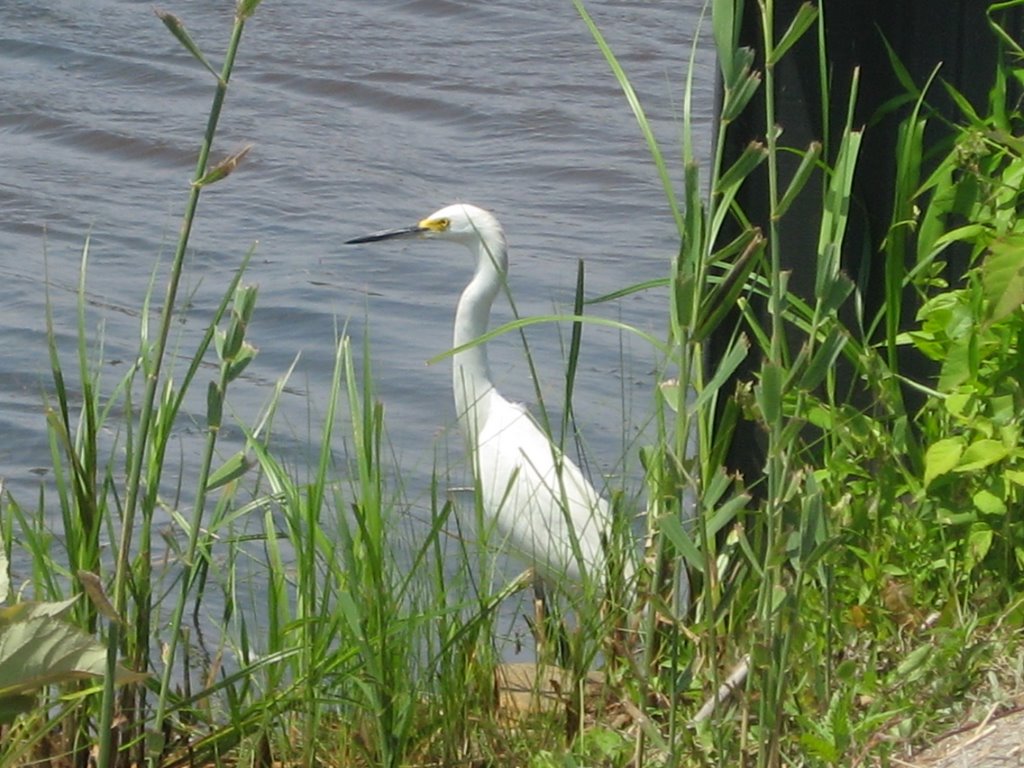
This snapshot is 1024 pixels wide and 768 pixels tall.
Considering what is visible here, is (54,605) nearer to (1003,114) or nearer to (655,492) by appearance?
(655,492)

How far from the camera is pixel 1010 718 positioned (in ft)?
5.90

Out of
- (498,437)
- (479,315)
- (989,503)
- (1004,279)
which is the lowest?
(498,437)

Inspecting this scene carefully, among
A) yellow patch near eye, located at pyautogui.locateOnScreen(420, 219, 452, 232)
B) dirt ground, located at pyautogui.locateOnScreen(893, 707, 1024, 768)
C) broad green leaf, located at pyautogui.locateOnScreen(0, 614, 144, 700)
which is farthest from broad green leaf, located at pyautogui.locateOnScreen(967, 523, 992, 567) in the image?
yellow patch near eye, located at pyautogui.locateOnScreen(420, 219, 452, 232)

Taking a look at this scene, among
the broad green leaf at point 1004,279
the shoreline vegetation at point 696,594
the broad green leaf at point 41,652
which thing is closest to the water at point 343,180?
the shoreline vegetation at point 696,594

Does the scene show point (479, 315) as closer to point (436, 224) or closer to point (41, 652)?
point (436, 224)

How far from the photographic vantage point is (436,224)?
4484 mm

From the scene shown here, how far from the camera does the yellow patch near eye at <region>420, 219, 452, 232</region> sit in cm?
446

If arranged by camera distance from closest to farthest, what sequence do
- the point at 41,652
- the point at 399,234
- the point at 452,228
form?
the point at 41,652
the point at 452,228
the point at 399,234

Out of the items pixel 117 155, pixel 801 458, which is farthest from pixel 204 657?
pixel 117 155

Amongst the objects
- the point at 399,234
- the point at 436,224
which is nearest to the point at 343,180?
the point at 399,234

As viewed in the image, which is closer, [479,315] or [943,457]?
[943,457]

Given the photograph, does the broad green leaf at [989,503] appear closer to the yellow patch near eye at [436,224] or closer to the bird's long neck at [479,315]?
the bird's long neck at [479,315]

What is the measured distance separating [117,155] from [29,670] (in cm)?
500

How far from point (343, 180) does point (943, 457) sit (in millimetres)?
4252
